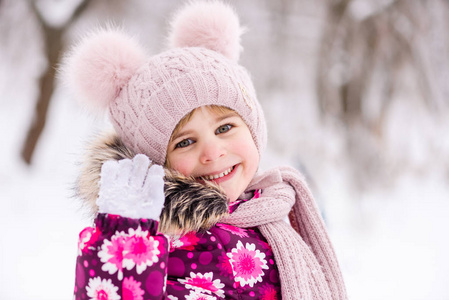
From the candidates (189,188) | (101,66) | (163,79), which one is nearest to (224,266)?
(189,188)

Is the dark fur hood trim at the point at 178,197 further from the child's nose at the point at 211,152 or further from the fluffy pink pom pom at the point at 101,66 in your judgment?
the fluffy pink pom pom at the point at 101,66

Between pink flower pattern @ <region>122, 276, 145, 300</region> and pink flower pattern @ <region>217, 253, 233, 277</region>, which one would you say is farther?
pink flower pattern @ <region>217, 253, 233, 277</region>

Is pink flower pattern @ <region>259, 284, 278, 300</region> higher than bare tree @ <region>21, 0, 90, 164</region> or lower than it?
lower

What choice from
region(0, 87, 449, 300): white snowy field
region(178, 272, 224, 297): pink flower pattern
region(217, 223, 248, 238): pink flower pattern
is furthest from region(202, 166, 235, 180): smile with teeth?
region(0, 87, 449, 300): white snowy field

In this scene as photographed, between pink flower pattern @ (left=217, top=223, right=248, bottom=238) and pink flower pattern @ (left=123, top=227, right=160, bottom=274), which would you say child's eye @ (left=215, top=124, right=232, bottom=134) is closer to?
pink flower pattern @ (left=217, top=223, right=248, bottom=238)

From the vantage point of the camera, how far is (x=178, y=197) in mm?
864

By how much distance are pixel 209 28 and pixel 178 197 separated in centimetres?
48

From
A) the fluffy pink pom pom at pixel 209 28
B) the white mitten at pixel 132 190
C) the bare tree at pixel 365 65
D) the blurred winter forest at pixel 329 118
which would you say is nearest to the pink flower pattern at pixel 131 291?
the white mitten at pixel 132 190

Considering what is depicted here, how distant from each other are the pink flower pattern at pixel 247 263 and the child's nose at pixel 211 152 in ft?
0.61

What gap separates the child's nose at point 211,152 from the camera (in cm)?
95

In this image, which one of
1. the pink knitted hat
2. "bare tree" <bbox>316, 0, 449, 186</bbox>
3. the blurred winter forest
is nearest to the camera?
the pink knitted hat

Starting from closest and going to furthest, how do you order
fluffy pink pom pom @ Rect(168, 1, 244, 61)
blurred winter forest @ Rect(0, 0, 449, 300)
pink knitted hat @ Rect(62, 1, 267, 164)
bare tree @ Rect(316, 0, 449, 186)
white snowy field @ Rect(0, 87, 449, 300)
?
pink knitted hat @ Rect(62, 1, 267, 164)
fluffy pink pom pom @ Rect(168, 1, 244, 61)
white snowy field @ Rect(0, 87, 449, 300)
blurred winter forest @ Rect(0, 0, 449, 300)
bare tree @ Rect(316, 0, 449, 186)

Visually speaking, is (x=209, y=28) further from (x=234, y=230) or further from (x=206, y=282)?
(x=206, y=282)

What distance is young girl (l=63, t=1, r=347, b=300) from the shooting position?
0.75m
